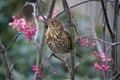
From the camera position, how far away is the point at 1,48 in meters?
1.75

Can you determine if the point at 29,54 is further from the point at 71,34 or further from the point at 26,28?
the point at 71,34

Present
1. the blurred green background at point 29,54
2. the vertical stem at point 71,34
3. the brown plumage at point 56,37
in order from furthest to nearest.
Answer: the blurred green background at point 29,54
the brown plumage at point 56,37
the vertical stem at point 71,34

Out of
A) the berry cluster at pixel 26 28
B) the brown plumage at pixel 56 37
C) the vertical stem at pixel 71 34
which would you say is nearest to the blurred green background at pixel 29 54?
the berry cluster at pixel 26 28

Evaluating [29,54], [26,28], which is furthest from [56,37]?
[29,54]

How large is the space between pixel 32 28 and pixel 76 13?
2.54m

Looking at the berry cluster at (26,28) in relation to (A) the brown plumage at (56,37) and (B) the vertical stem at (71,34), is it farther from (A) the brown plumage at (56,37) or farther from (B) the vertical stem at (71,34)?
(B) the vertical stem at (71,34)

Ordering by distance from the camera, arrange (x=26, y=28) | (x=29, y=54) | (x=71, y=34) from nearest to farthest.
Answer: (x=71, y=34) → (x=26, y=28) → (x=29, y=54)

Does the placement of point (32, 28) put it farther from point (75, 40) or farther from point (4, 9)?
point (4, 9)

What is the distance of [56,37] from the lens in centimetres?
174

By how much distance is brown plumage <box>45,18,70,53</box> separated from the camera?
1660 millimetres

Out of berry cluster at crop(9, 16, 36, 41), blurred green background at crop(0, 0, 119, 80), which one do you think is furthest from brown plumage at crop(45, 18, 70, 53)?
blurred green background at crop(0, 0, 119, 80)

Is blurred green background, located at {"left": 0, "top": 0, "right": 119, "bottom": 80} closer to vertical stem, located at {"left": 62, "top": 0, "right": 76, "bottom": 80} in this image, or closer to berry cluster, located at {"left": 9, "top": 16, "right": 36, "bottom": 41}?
berry cluster, located at {"left": 9, "top": 16, "right": 36, "bottom": 41}

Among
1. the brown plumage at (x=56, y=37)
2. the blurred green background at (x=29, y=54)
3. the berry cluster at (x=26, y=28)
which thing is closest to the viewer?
the brown plumage at (x=56, y=37)

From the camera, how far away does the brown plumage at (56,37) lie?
65.4 inches
